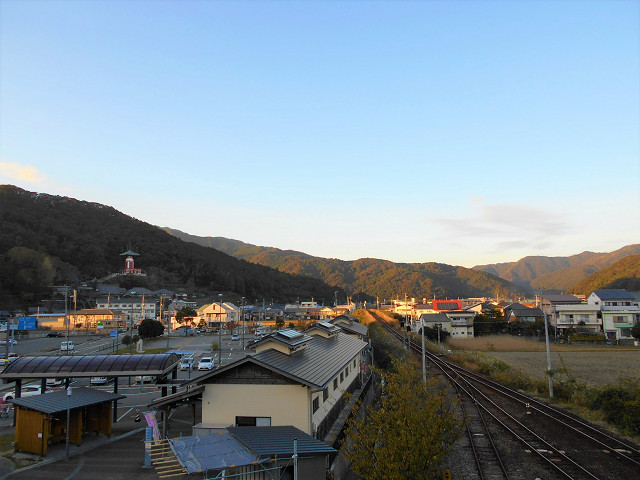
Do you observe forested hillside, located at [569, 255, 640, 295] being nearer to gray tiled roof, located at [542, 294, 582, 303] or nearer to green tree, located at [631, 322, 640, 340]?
gray tiled roof, located at [542, 294, 582, 303]

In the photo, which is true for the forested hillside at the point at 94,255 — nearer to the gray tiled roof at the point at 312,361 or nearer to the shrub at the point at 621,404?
the gray tiled roof at the point at 312,361

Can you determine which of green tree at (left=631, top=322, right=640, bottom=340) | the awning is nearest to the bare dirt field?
green tree at (left=631, top=322, right=640, bottom=340)

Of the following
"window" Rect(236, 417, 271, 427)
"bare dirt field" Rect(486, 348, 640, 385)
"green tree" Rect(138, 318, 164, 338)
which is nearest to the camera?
"window" Rect(236, 417, 271, 427)

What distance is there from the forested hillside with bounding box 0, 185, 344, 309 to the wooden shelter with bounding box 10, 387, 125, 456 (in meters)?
86.1

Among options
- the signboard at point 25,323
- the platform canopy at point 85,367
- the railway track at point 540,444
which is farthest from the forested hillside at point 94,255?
the railway track at point 540,444

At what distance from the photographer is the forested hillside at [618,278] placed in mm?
101125

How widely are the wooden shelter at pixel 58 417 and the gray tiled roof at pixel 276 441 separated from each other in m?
7.95

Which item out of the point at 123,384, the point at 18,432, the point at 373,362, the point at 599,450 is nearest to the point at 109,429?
the point at 18,432

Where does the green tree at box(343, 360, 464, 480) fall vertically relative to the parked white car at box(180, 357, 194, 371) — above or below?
above

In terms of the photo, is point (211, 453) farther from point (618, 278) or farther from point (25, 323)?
point (618, 278)

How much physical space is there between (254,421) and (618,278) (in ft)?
405

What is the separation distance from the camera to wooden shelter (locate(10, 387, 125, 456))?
14.1 m

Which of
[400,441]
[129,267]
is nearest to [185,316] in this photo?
[129,267]

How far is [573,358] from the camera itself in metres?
39.9
